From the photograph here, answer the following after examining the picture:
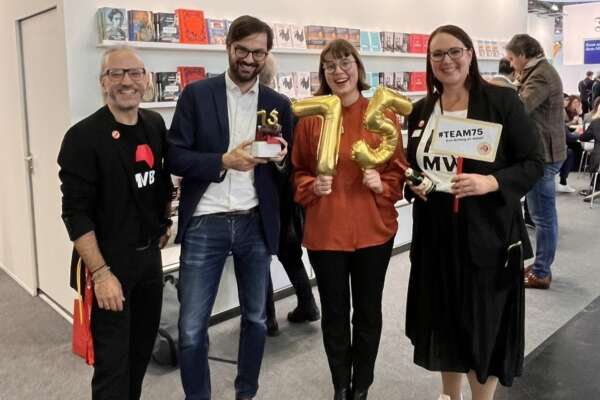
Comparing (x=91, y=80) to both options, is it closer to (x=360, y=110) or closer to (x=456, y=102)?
(x=360, y=110)

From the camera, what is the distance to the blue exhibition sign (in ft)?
36.8

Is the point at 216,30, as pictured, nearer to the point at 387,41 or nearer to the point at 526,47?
the point at 387,41

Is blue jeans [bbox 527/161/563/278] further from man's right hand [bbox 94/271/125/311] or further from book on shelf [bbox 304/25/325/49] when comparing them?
man's right hand [bbox 94/271/125/311]

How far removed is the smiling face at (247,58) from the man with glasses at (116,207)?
330 millimetres

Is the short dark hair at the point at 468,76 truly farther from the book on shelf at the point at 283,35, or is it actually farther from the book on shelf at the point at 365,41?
the book on shelf at the point at 365,41

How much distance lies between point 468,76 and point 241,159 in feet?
2.74

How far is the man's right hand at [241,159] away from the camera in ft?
6.24

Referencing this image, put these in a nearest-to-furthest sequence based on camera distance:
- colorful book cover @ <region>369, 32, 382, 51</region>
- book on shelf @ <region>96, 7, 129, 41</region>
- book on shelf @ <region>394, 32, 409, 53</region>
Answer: book on shelf @ <region>96, 7, 129, 41</region> < colorful book cover @ <region>369, 32, 382, 51</region> < book on shelf @ <region>394, 32, 409, 53</region>

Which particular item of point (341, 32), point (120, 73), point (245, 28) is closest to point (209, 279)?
point (120, 73)

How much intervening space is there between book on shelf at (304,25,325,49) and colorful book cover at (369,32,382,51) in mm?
662

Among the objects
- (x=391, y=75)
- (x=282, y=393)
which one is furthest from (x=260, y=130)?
(x=391, y=75)

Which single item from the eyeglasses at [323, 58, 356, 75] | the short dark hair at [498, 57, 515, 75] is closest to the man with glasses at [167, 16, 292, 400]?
the eyeglasses at [323, 58, 356, 75]

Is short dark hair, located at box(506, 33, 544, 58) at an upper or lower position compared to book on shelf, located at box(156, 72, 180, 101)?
upper

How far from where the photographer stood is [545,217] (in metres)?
3.96
